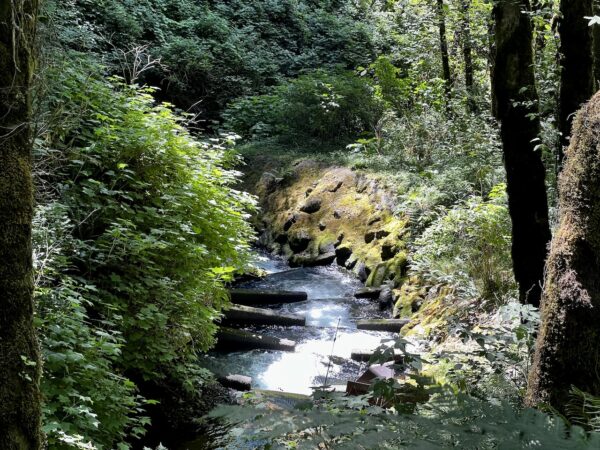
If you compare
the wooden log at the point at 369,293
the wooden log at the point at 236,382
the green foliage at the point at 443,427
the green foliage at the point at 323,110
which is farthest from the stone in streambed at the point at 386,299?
the green foliage at the point at 323,110

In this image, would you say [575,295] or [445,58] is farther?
[445,58]

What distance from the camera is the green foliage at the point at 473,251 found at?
6259 mm

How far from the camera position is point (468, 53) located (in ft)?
43.9

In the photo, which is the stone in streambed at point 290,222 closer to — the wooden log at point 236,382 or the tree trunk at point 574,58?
the wooden log at point 236,382

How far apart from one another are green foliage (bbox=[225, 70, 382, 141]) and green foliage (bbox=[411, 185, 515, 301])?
799cm

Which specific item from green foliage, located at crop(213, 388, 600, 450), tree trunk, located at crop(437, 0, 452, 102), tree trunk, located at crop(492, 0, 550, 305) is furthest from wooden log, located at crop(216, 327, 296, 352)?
tree trunk, located at crop(437, 0, 452, 102)

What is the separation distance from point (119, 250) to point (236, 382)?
233cm

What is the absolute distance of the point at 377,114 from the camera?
52.0 feet

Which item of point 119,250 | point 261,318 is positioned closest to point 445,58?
point 261,318

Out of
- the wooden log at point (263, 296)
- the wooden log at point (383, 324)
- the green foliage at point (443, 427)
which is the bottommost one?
the wooden log at point (263, 296)

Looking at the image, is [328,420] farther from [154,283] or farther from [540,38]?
[540,38]

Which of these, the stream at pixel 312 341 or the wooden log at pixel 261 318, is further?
the wooden log at pixel 261 318

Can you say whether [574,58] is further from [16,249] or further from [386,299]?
[386,299]

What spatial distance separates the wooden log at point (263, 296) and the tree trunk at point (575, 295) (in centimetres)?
656
